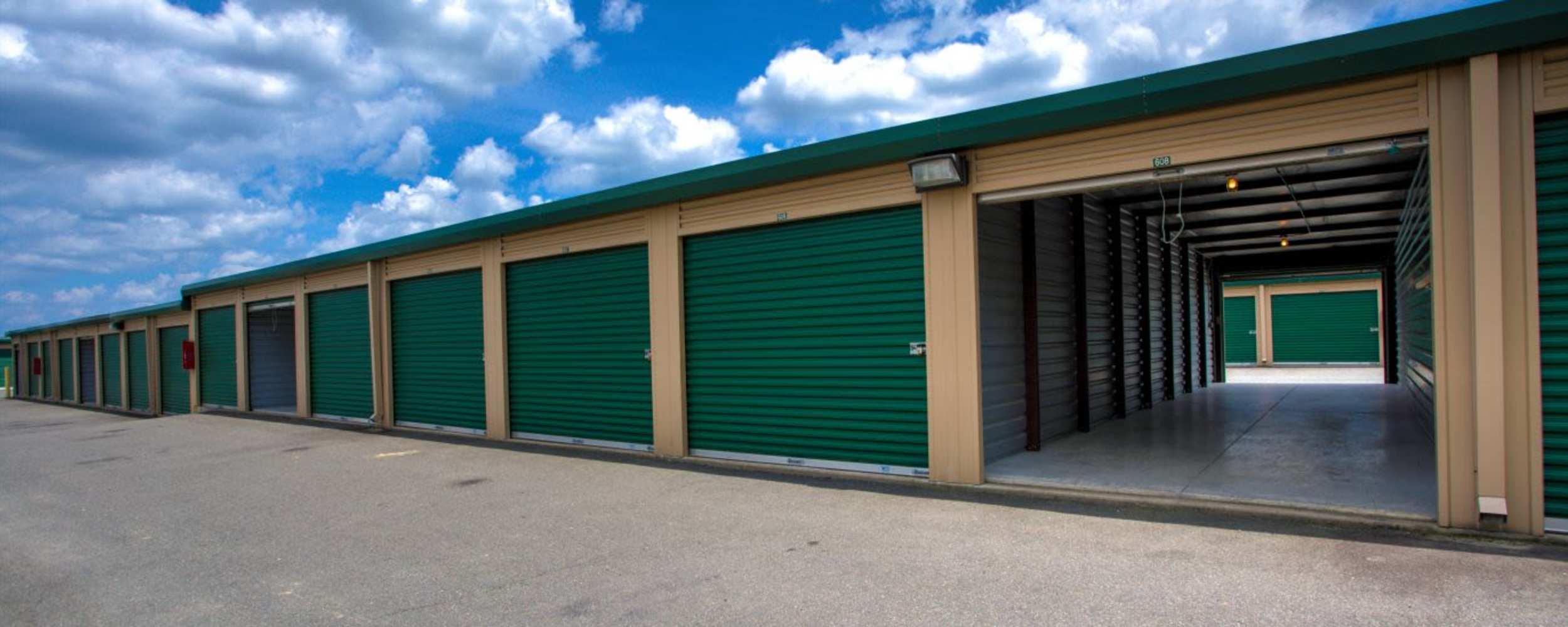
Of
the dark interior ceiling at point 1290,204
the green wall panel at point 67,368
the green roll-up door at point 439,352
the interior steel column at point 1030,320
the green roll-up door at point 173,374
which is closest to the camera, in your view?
the interior steel column at point 1030,320

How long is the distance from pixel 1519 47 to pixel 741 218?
6110 mm

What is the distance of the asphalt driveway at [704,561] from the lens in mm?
4039

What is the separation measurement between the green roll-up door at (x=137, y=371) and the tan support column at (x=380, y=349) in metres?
13.4

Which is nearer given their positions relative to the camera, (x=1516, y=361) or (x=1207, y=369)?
(x=1516, y=361)

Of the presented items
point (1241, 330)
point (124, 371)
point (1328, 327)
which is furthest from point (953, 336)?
point (124, 371)

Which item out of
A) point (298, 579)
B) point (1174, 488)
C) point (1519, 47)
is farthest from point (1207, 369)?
point (298, 579)

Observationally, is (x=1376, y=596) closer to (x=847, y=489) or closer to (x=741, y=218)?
(x=847, y=489)

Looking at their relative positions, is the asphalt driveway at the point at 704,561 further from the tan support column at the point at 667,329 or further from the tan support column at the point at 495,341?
the tan support column at the point at 495,341

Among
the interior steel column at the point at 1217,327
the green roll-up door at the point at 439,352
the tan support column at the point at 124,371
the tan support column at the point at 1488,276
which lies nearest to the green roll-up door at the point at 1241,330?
the interior steel column at the point at 1217,327

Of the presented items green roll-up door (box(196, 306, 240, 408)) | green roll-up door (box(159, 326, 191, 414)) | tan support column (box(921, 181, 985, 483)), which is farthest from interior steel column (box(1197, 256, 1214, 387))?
green roll-up door (box(159, 326, 191, 414))

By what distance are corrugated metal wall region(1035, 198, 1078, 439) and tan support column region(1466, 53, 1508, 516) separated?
13.8 feet

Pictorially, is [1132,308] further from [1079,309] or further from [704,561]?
[704,561]

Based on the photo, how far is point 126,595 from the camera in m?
4.66

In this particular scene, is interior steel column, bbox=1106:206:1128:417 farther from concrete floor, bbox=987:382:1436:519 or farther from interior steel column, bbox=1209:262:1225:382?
interior steel column, bbox=1209:262:1225:382
